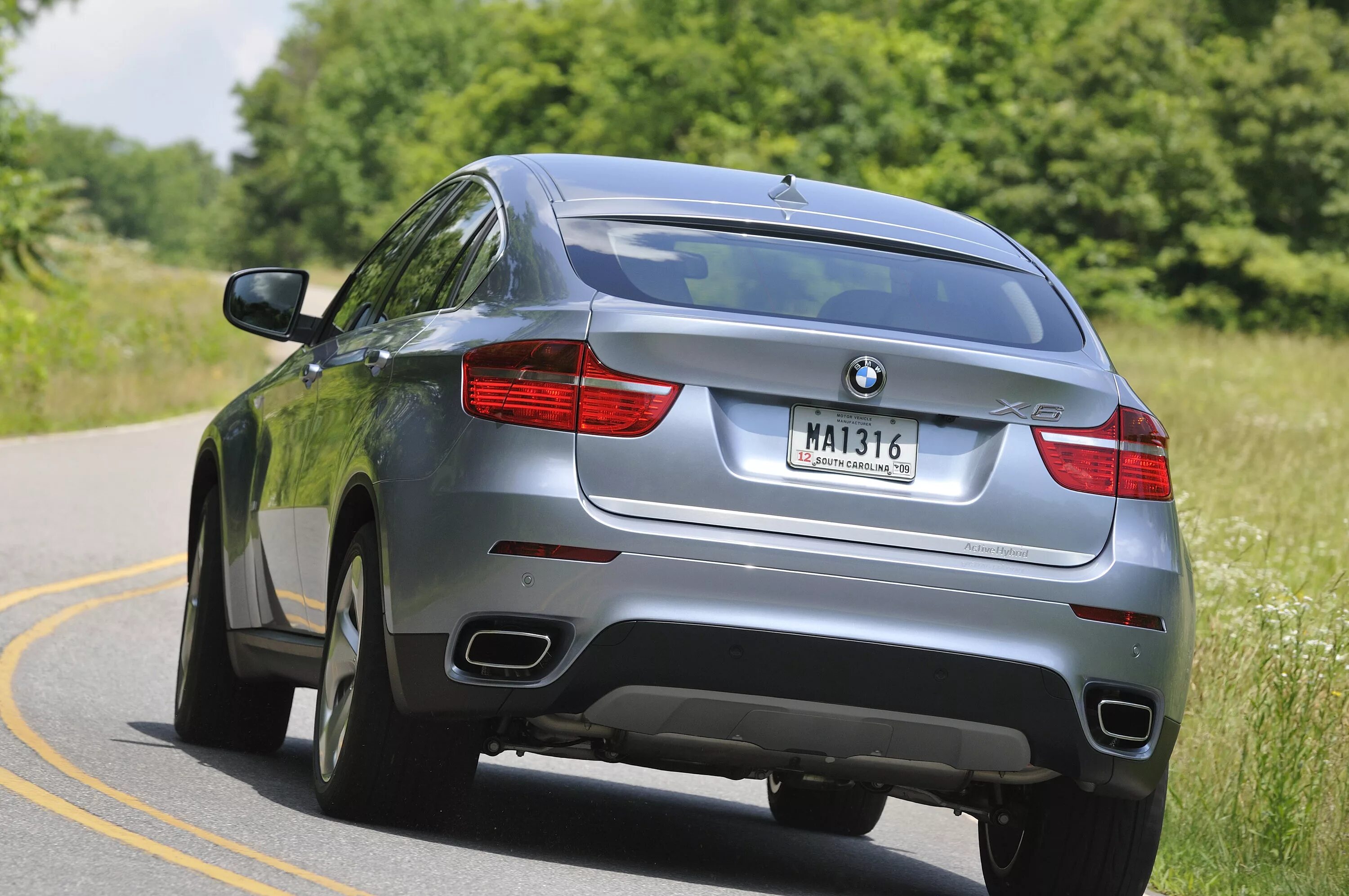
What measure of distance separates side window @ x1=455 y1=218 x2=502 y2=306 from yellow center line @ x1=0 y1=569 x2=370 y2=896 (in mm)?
1570

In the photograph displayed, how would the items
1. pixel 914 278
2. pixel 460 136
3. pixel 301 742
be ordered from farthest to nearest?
1. pixel 460 136
2. pixel 301 742
3. pixel 914 278

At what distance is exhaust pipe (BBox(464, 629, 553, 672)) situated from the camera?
4.59 metres

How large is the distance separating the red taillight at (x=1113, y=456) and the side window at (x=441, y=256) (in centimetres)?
182

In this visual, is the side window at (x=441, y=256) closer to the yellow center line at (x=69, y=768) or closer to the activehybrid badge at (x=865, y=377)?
the activehybrid badge at (x=865, y=377)

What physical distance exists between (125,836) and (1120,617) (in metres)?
2.59

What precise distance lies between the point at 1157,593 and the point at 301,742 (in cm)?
409

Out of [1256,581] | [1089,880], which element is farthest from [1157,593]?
[1256,581]

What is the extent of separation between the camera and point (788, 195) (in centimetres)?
558

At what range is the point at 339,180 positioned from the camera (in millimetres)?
98875

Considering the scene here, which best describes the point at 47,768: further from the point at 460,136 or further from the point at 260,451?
the point at 460,136

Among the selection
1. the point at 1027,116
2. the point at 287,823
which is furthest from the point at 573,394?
the point at 1027,116

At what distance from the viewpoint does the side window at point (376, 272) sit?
6363 mm

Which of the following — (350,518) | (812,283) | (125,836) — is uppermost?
(812,283)

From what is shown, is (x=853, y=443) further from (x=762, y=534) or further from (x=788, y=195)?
(x=788, y=195)
